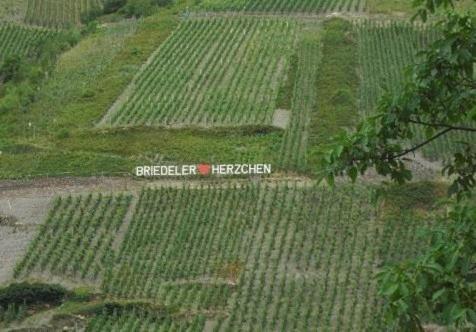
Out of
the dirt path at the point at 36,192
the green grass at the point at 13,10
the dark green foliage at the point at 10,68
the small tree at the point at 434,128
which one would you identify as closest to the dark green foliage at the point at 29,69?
the dark green foliage at the point at 10,68

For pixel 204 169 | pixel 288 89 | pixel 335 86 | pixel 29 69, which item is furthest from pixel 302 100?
pixel 29 69

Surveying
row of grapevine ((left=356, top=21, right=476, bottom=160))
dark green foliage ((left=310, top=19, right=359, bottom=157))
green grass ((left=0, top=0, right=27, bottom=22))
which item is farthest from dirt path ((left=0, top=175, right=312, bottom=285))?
green grass ((left=0, top=0, right=27, bottom=22))

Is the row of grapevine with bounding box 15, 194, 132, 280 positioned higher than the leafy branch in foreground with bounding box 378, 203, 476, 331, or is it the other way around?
the leafy branch in foreground with bounding box 378, 203, 476, 331

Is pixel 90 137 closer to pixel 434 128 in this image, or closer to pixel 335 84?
pixel 335 84

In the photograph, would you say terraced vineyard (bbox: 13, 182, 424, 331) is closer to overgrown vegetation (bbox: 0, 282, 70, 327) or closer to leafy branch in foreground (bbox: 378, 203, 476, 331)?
overgrown vegetation (bbox: 0, 282, 70, 327)

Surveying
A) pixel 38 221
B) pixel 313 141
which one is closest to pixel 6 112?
pixel 38 221

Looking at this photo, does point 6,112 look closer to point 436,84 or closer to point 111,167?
point 111,167
